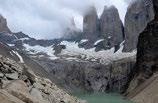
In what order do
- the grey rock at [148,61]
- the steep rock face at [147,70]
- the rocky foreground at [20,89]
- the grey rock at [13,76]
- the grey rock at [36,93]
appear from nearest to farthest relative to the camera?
the rocky foreground at [20,89]
the grey rock at [36,93]
the grey rock at [13,76]
the steep rock face at [147,70]
the grey rock at [148,61]

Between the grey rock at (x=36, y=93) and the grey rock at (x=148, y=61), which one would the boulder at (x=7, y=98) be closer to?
the grey rock at (x=36, y=93)

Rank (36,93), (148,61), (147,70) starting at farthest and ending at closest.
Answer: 1. (148,61)
2. (147,70)
3. (36,93)

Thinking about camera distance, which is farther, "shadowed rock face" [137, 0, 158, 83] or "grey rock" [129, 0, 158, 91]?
"shadowed rock face" [137, 0, 158, 83]

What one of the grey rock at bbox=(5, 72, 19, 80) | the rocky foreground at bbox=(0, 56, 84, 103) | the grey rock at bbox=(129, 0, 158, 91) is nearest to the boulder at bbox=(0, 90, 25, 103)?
the rocky foreground at bbox=(0, 56, 84, 103)

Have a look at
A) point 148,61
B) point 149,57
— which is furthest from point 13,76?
point 149,57

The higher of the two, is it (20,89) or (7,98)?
(20,89)

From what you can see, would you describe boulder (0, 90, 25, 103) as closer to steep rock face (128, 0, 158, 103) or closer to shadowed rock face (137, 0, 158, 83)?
steep rock face (128, 0, 158, 103)

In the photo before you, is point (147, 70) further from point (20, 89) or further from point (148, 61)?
point (20, 89)

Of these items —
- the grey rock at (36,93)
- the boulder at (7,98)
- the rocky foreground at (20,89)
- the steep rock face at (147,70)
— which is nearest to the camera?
the boulder at (7,98)

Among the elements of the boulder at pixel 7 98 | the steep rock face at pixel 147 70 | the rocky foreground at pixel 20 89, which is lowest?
the boulder at pixel 7 98

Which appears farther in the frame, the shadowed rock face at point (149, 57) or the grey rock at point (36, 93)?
the shadowed rock face at point (149, 57)

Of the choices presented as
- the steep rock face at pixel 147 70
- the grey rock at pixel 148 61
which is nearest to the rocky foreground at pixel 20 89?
the steep rock face at pixel 147 70

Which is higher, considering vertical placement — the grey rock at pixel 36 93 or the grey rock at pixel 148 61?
the grey rock at pixel 148 61

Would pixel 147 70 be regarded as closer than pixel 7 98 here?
No
